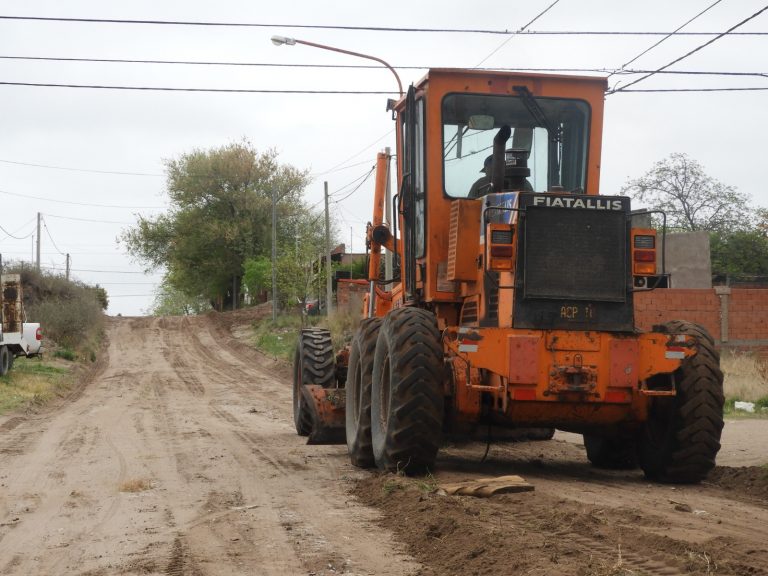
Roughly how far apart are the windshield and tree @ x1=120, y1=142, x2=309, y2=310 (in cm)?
5152

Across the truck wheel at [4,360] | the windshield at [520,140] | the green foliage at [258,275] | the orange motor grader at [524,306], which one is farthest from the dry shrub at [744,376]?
the green foliage at [258,275]

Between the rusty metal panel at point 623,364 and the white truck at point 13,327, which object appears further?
the white truck at point 13,327

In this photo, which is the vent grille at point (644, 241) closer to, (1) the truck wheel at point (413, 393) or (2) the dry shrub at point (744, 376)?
(1) the truck wheel at point (413, 393)

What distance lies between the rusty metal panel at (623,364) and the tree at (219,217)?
53.1 meters

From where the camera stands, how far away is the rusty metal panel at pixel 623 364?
9.04 meters

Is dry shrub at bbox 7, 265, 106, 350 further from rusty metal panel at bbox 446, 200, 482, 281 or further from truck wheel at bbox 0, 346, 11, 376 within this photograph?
rusty metal panel at bbox 446, 200, 482, 281

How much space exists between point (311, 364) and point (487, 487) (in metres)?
6.32

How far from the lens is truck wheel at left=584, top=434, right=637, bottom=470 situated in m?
10.7

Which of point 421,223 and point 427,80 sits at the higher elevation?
point 427,80

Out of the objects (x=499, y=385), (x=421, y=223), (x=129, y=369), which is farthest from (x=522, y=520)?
(x=129, y=369)

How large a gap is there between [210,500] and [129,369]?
85.3 feet

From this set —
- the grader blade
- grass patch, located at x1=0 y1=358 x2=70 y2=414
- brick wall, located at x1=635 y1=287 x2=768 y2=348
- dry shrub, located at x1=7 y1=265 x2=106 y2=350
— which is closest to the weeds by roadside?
brick wall, located at x1=635 y1=287 x2=768 y2=348

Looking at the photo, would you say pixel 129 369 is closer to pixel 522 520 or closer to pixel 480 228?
pixel 480 228

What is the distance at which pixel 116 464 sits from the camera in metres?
11.9
